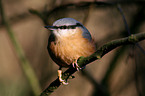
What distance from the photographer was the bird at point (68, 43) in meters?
2.02

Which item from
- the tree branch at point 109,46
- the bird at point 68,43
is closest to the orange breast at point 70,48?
the bird at point 68,43

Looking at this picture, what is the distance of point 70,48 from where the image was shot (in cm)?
203

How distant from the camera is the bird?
2.02 metres

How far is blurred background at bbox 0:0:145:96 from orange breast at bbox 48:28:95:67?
38.7 inches

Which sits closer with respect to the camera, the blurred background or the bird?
the bird

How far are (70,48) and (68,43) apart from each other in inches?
2.6

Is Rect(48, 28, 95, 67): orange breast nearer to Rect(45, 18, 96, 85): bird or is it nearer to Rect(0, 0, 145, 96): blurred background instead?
Rect(45, 18, 96, 85): bird

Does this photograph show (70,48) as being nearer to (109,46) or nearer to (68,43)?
(68,43)

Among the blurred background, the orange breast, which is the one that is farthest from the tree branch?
the blurred background

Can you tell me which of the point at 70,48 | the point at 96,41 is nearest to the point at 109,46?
the point at 70,48

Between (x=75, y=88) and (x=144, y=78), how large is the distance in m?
1.45

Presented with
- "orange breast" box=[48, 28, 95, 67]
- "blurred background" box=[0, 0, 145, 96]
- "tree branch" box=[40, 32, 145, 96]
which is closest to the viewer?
"tree branch" box=[40, 32, 145, 96]

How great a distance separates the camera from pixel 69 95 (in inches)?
170

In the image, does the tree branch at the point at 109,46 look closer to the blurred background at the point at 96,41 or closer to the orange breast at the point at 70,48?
the orange breast at the point at 70,48
